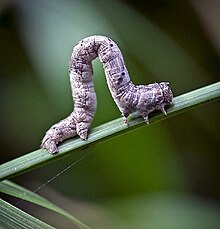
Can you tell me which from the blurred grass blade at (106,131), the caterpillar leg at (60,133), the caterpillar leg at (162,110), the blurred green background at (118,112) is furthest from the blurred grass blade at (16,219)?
the blurred green background at (118,112)

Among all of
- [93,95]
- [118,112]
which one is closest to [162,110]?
[93,95]

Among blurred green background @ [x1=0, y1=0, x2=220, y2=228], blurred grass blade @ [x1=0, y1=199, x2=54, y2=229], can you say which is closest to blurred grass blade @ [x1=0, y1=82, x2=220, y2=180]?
blurred grass blade @ [x1=0, y1=199, x2=54, y2=229]

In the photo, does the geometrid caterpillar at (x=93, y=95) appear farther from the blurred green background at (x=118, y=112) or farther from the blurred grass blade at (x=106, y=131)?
the blurred green background at (x=118, y=112)

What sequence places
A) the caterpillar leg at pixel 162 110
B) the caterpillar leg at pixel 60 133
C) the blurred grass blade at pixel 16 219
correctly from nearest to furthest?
1. the blurred grass blade at pixel 16 219
2. the caterpillar leg at pixel 162 110
3. the caterpillar leg at pixel 60 133

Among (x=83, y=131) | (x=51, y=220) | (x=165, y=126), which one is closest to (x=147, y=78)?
(x=165, y=126)

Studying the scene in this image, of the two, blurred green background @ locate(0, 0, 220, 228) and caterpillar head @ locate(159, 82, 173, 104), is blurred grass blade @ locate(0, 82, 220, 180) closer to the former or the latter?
caterpillar head @ locate(159, 82, 173, 104)

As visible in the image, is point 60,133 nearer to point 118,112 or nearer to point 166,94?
point 166,94
